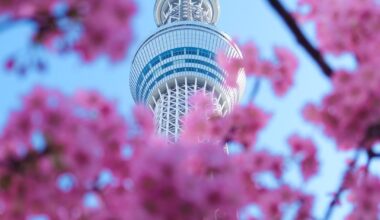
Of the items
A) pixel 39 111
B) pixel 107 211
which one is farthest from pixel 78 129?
pixel 107 211

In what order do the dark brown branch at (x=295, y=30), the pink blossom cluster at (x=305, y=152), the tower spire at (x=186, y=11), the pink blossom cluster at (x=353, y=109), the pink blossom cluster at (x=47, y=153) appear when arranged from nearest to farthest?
the pink blossom cluster at (x=47, y=153) < the dark brown branch at (x=295, y=30) < the pink blossom cluster at (x=353, y=109) < the pink blossom cluster at (x=305, y=152) < the tower spire at (x=186, y=11)

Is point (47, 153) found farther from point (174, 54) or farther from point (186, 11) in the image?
point (186, 11)

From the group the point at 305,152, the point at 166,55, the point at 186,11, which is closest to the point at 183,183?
the point at 305,152

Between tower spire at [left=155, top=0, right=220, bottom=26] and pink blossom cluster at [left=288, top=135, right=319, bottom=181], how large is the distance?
5524cm

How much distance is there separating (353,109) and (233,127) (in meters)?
1.33

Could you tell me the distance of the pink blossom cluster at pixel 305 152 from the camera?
169 inches

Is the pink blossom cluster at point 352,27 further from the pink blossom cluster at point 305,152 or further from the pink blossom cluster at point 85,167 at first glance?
the pink blossom cluster at point 85,167

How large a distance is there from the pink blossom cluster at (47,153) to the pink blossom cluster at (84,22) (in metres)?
0.24

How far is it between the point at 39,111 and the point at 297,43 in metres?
1.21

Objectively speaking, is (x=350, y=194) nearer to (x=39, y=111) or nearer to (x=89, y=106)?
(x=89, y=106)

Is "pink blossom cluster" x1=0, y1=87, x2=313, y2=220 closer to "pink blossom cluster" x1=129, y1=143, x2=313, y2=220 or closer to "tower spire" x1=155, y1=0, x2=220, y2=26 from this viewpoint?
"pink blossom cluster" x1=129, y1=143, x2=313, y2=220

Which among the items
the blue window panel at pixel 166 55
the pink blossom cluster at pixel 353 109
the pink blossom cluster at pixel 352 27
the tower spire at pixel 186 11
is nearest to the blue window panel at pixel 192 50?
the blue window panel at pixel 166 55

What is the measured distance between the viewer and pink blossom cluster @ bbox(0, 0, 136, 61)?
8.02ft

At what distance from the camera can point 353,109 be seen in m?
3.38
